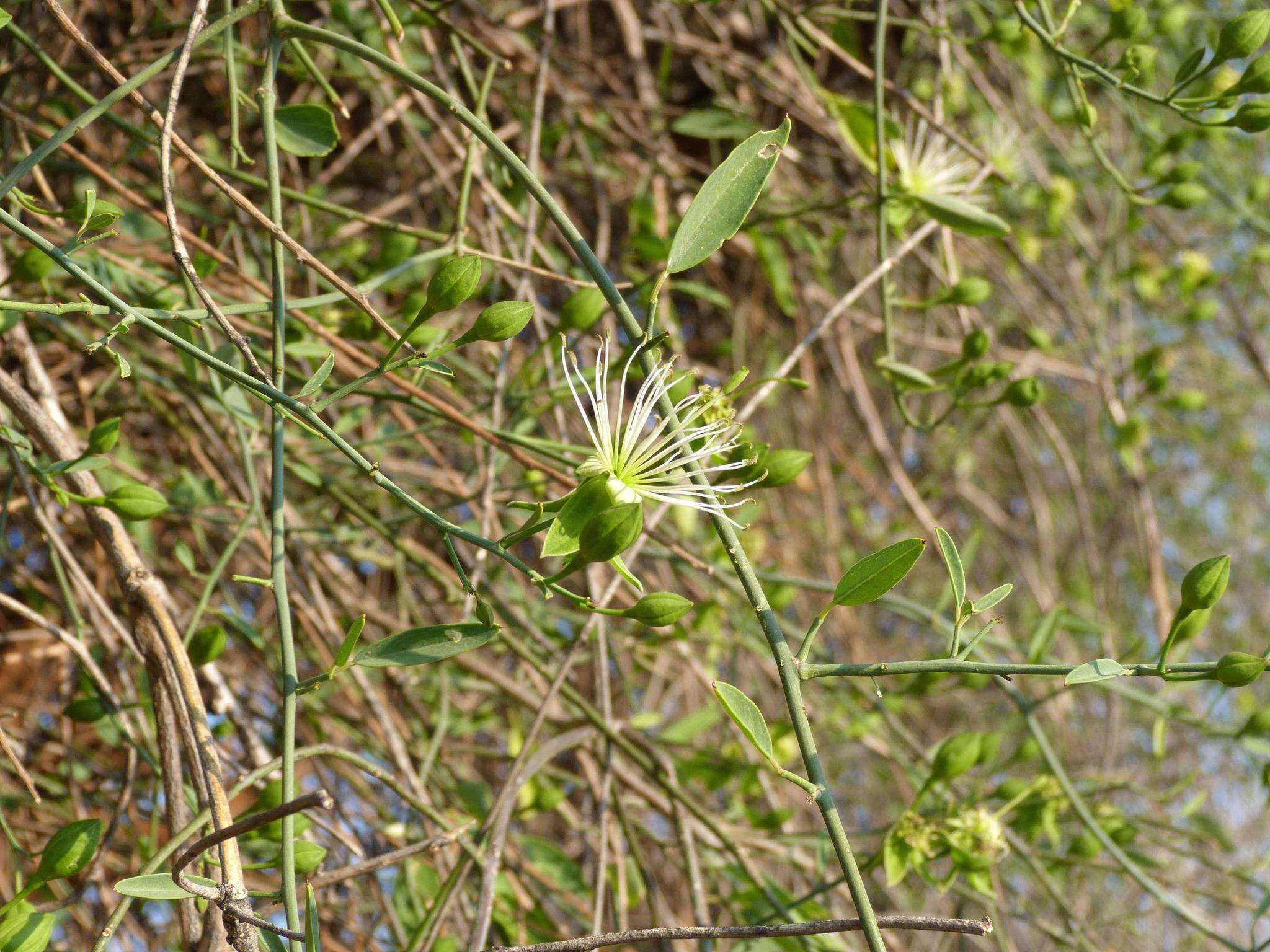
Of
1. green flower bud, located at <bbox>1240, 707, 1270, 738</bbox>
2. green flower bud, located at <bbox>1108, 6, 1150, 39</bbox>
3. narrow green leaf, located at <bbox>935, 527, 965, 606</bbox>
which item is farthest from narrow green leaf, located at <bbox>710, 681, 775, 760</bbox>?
green flower bud, located at <bbox>1108, 6, 1150, 39</bbox>

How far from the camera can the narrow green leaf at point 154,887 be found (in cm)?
47

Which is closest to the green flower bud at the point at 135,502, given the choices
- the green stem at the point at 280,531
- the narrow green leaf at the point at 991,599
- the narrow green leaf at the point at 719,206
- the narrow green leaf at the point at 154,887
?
the green stem at the point at 280,531

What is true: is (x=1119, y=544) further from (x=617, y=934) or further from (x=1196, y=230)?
(x=617, y=934)

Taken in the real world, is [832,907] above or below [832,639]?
below

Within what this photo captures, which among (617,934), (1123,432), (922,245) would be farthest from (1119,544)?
(617,934)

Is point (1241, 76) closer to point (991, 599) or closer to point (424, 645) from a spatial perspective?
point (991, 599)

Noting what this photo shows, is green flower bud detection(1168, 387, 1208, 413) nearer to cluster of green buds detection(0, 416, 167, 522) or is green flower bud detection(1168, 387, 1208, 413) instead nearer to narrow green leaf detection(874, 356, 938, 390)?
narrow green leaf detection(874, 356, 938, 390)

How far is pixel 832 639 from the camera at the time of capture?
1513mm

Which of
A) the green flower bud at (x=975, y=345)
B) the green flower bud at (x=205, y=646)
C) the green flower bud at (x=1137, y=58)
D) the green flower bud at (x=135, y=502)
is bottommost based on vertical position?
the green flower bud at (x=205, y=646)

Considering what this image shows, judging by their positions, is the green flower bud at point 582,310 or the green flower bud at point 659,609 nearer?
the green flower bud at point 659,609

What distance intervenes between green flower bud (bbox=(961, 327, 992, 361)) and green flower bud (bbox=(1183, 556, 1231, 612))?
1.14 feet

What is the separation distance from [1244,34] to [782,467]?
426 mm

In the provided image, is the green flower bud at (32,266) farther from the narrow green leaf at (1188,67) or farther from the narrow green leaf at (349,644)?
A: the narrow green leaf at (1188,67)

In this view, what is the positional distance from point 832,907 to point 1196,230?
1.30m
